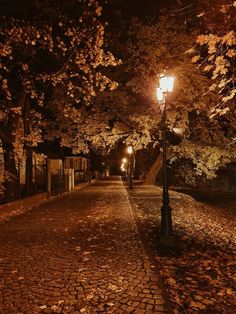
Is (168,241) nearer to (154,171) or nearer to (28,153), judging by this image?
(28,153)

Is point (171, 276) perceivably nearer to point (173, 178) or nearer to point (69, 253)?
point (69, 253)

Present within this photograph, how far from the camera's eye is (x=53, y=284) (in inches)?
256

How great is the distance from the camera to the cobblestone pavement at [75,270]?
18.6ft

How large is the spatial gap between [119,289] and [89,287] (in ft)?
1.68

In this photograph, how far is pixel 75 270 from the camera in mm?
7297

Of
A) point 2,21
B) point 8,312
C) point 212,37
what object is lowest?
point 8,312

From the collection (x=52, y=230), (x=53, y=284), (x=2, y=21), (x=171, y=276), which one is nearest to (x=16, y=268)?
(x=53, y=284)

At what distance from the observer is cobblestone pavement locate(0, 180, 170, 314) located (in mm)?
5684

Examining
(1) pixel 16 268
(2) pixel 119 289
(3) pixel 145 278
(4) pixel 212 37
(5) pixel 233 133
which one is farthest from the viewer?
(5) pixel 233 133

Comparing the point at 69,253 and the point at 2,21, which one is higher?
the point at 2,21

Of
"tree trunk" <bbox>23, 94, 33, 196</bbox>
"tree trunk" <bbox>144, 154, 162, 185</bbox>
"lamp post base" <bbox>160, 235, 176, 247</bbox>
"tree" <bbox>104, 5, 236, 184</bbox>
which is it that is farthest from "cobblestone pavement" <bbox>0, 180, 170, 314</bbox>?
"tree trunk" <bbox>144, 154, 162, 185</bbox>

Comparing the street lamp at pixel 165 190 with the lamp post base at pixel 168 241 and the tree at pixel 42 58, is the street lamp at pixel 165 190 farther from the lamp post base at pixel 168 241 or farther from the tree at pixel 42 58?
the tree at pixel 42 58

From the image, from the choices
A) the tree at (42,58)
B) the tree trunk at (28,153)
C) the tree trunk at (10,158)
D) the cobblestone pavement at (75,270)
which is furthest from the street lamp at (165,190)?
the tree trunk at (28,153)

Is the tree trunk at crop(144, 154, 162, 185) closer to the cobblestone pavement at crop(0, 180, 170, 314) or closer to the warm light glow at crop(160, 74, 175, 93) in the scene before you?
the cobblestone pavement at crop(0, 180, 170, 314)
